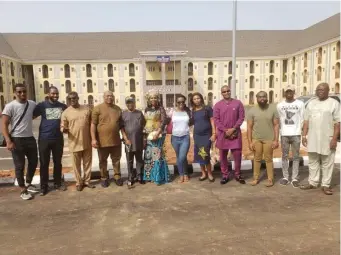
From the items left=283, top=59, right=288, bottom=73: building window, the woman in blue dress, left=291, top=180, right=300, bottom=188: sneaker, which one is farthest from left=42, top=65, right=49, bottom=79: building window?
left=291, top=180, right=300, bottom=188: sneaker

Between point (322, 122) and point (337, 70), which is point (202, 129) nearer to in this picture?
point (322, 122)

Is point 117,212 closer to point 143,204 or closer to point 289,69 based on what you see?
point 143,204

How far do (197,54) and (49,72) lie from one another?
909 inches

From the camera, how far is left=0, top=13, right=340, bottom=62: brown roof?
44.3 meters

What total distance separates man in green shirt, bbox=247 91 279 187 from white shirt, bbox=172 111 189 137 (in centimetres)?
114

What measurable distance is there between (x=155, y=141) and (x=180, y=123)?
573mm

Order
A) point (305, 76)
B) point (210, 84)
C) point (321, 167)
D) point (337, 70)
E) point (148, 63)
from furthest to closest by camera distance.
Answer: point (210, 84), point (148, 63), point (305, 76), point (337, 70), point (321, 167)

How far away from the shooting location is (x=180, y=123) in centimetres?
532

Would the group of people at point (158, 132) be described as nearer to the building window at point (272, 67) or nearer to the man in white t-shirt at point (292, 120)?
the man in white t-shirt at point (292, 120)

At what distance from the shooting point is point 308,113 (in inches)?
191

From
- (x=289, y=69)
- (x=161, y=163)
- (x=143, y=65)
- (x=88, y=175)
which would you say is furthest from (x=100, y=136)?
(x=289, y=69)

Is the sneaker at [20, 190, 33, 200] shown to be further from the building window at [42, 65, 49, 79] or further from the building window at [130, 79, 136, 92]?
the building window at [42, 65, 49, 79]

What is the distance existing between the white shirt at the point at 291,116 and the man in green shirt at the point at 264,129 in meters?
0.14

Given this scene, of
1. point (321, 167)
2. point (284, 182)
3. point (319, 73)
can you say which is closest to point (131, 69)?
point (319, 73)
